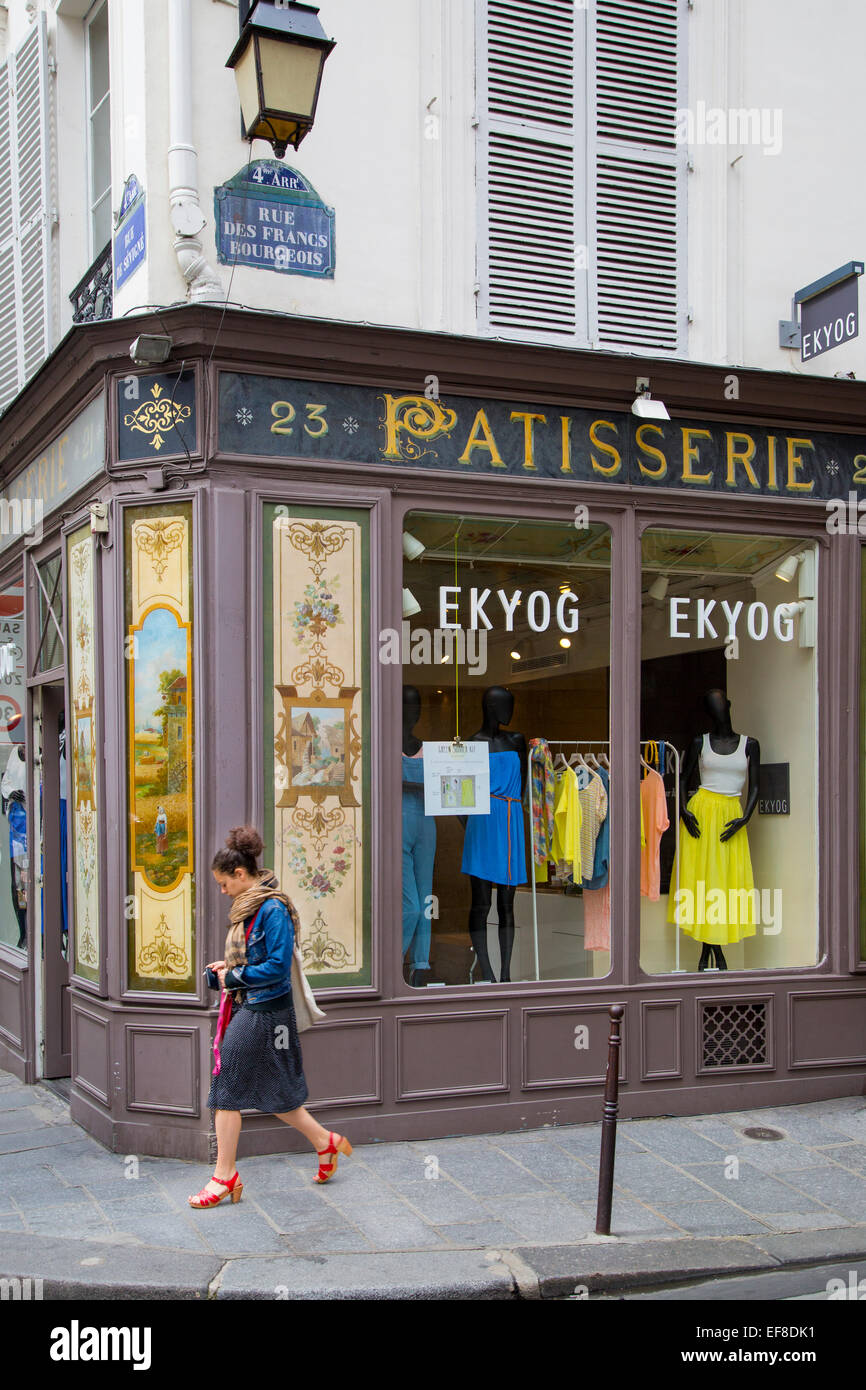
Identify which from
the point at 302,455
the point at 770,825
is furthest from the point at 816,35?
the point at 770,825

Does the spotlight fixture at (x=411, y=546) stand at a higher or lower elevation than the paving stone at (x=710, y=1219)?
higher

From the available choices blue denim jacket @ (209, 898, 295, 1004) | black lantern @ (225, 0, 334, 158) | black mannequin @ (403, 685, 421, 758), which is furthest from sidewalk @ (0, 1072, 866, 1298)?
black lantern @ (225, 0, 334, 158)

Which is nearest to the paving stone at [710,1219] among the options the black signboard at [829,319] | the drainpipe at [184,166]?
the black signboard at [829,319]

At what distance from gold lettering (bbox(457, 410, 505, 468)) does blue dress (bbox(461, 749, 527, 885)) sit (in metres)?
1.91

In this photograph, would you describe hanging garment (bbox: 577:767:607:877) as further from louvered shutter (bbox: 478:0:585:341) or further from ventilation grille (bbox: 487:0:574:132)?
ventilation grille (bbox: 487:0:574:132)

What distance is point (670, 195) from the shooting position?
28.3ft

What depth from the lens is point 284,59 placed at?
6973mm

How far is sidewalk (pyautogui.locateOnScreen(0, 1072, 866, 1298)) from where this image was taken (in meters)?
5.47

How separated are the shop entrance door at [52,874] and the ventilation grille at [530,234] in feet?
13.6

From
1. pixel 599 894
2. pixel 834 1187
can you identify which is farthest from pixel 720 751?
pixel 834 1187

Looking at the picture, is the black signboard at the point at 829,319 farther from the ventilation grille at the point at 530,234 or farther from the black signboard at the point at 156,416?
the black signboard at the point at 156,416

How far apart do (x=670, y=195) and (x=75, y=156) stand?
4313 mm

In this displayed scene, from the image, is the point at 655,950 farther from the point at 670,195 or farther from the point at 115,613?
the point at 670,195

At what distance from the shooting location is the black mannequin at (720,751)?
8930mm
